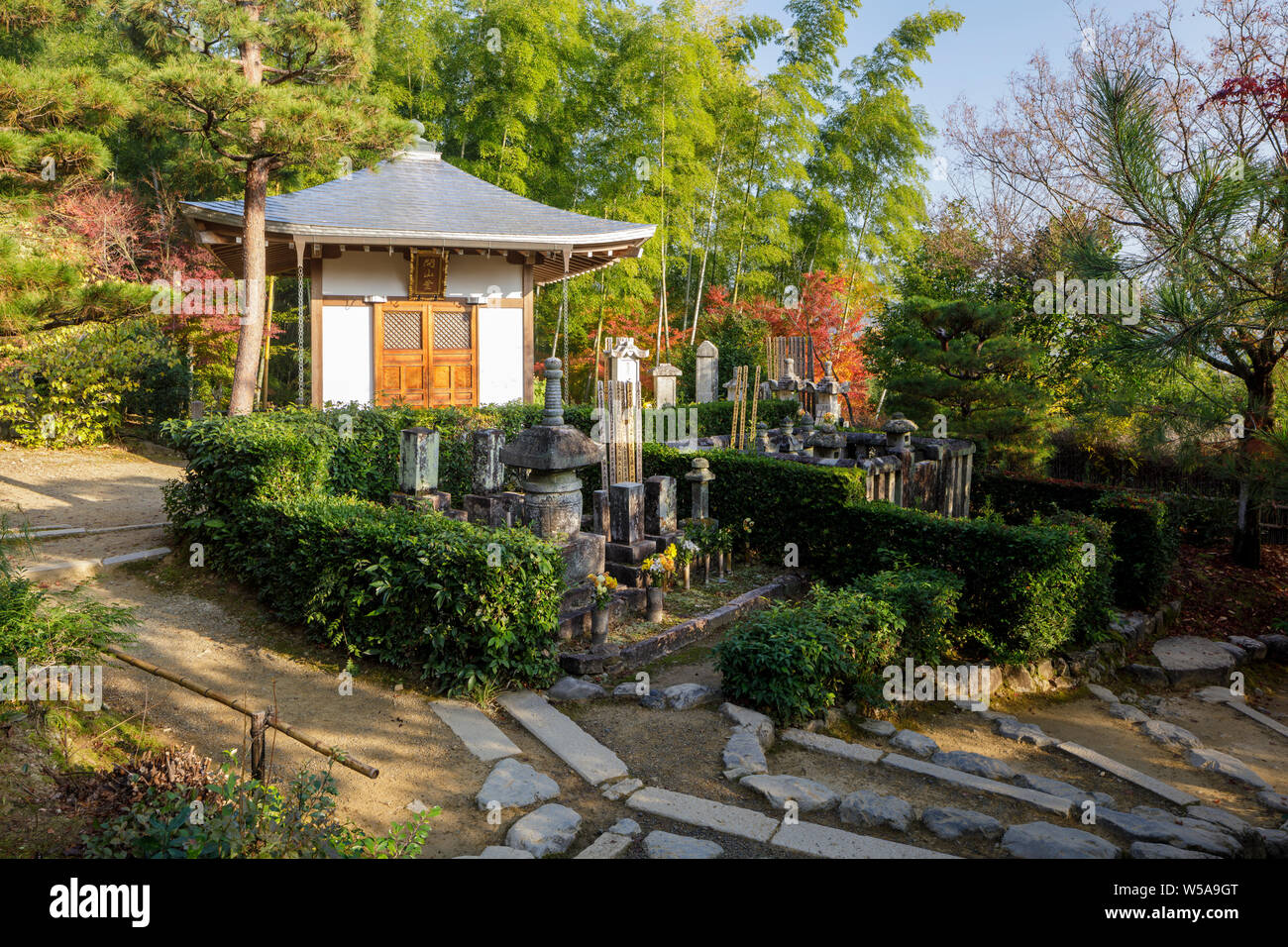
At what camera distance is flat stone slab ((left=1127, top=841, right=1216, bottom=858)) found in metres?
4.11

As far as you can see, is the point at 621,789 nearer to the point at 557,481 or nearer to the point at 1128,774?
the point at 1128,774

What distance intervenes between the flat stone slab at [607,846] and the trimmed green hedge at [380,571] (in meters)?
2.02

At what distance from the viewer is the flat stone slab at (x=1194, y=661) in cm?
834

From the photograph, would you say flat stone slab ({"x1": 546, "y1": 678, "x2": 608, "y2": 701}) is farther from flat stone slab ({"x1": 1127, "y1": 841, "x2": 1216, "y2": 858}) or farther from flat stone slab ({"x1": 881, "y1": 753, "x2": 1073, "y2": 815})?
flat stone slab ({"x1": 1127, "y1": 841, "x2": 1216, "y2": 858})

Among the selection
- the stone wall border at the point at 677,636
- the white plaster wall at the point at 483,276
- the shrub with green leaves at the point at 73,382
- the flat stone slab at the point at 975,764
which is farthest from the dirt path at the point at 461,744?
the white plaster wall at the point at 483,276

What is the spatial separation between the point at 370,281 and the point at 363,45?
151 inches

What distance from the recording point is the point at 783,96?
66.9 feet

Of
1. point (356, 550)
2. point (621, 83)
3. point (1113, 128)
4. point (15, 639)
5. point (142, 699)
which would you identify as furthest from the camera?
point (621, 83)

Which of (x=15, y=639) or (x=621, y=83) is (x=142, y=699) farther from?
(x=621, y=83)

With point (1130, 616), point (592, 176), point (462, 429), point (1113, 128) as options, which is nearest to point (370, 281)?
point (462, 429)

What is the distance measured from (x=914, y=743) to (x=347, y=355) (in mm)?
11568

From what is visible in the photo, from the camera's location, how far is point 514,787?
4668 millimetres

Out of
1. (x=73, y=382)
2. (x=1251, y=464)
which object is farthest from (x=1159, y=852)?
(x=73, y=382)

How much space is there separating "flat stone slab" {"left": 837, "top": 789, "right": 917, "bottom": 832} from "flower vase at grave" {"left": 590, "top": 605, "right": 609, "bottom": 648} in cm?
293
